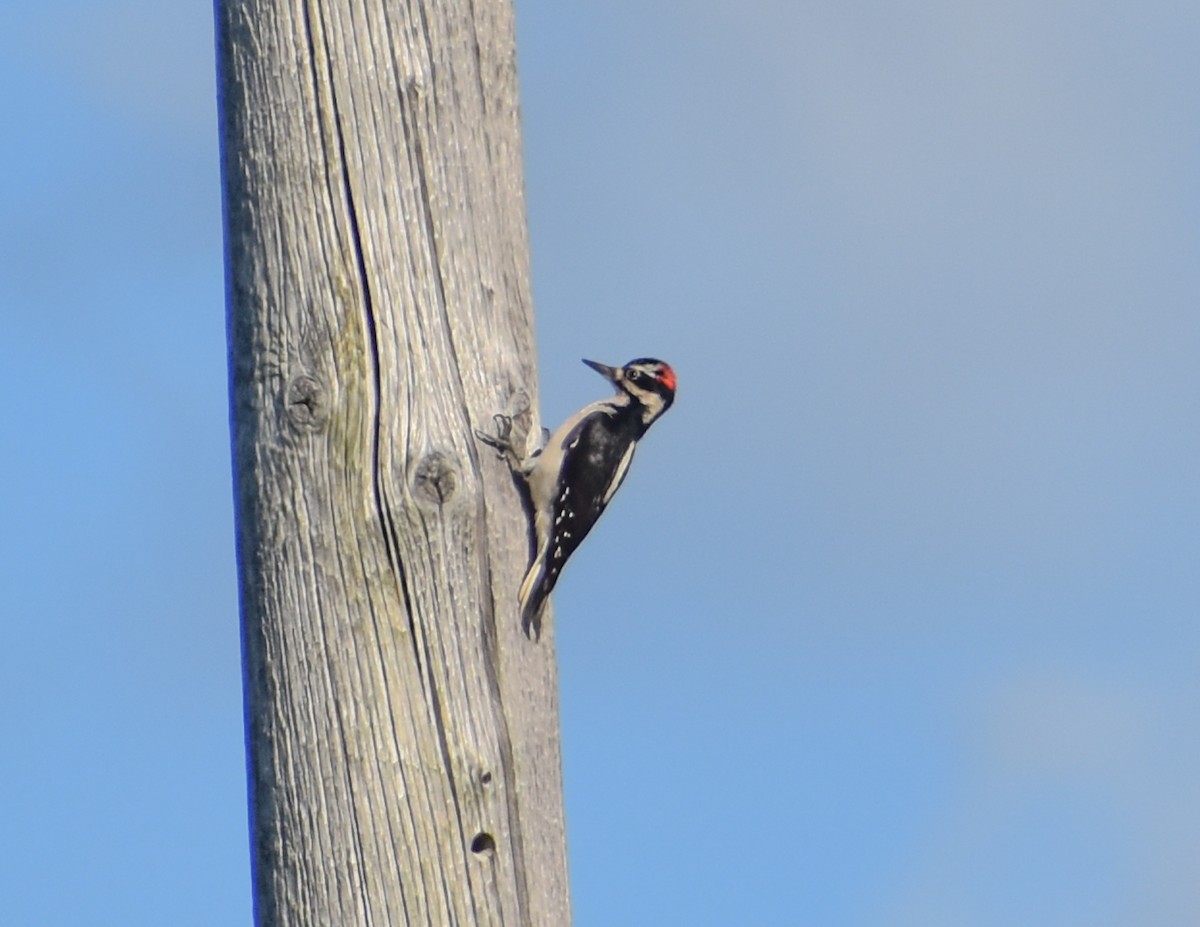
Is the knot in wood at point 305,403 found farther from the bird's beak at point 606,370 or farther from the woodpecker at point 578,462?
the bird's beak at point 606,370

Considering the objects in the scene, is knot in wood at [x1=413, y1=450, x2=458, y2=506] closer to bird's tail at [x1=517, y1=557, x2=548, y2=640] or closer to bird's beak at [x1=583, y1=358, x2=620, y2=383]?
bird's tail at [x1=517, y1=557, x2=548, y2=640]

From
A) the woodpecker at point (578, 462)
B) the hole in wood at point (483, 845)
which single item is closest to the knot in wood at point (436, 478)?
the woodpecker at point (578, 462)

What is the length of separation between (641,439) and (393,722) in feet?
9.03

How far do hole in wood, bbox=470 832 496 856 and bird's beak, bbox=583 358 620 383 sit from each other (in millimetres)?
3288

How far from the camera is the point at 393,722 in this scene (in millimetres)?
2871

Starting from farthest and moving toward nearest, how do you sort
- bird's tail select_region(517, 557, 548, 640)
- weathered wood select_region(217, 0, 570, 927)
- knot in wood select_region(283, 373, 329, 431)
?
bird's tail select_region(517, 557, 548, 640)
knot in wood select_region(283, 373, 329, 431)
weathered wood select_region(217, 0, 570, 927)

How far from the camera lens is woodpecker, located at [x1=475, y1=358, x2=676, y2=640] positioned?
3.18 metres

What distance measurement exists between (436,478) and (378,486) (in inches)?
3.9

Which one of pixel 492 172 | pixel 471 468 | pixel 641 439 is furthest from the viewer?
pixel 641 439

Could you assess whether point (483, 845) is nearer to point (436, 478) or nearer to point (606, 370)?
point (436, 478)

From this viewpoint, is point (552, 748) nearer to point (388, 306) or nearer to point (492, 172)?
point (388, 306)

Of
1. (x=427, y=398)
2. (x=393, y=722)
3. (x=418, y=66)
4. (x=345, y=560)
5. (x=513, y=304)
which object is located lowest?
(x=393, y=722)

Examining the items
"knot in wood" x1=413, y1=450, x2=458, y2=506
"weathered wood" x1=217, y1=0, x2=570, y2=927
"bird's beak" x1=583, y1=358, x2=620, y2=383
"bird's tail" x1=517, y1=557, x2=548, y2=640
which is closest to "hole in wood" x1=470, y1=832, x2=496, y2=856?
"weathered wood" x1=217, y1=0, x2=570, y2=927

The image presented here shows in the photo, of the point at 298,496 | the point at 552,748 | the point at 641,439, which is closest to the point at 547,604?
the point at 552,748
